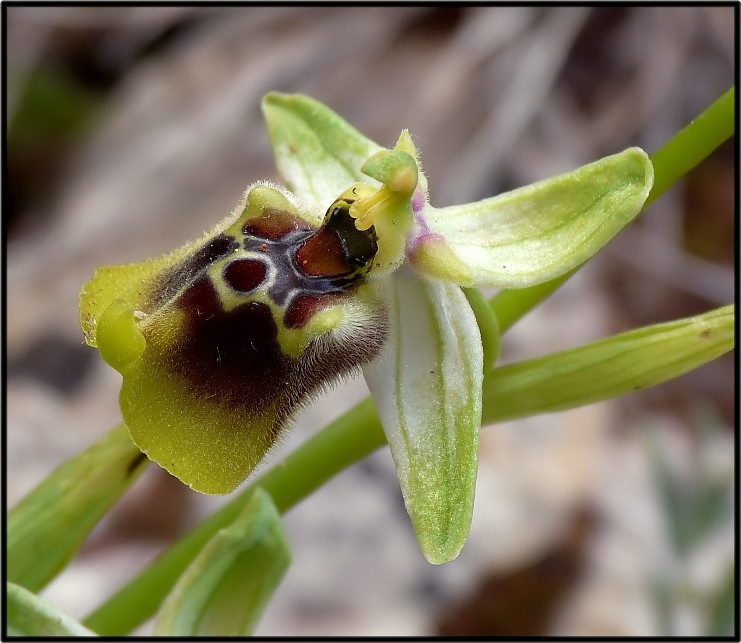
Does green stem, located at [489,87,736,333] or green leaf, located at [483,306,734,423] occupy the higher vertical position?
green stem, located at [489,87,736,333]

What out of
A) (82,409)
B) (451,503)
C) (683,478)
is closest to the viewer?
(451,503)

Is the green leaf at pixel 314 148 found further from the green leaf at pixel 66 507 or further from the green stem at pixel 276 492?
the green leaf at pixel 66 507

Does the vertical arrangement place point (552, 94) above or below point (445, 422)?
below

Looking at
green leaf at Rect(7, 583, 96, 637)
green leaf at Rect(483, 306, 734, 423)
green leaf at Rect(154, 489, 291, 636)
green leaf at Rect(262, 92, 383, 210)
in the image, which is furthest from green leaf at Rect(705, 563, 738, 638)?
green leaf at Rect(7, 583, 96, 637)

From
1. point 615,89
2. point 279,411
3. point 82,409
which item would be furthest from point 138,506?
point 615,89

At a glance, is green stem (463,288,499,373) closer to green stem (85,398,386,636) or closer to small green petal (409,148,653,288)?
small green petal (409,148,653,288)

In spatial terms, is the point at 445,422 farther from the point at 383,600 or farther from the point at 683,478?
the point at 683,478

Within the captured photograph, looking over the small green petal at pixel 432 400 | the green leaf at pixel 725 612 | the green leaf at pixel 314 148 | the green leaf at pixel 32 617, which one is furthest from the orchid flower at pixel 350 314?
the green leaf at pixel 725 612
